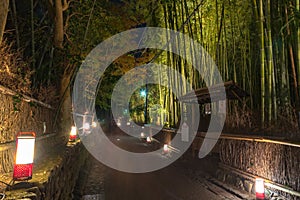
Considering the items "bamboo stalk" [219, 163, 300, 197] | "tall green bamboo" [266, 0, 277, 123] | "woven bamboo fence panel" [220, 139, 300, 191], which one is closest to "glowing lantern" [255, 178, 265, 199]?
"bamboo stalk" [219, 163, 300, 197]

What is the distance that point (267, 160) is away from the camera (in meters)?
5.19

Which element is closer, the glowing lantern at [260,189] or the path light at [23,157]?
the path light at [23,157]

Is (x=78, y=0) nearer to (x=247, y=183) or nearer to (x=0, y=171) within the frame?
(x=0, y=171)

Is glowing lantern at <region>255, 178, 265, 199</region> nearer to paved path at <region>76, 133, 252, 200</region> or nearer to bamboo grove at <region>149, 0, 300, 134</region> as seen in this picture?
paved path at <region>76, 133, 252, 200</region>

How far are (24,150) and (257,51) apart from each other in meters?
7.09

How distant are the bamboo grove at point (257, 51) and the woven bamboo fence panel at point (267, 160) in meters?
0.71

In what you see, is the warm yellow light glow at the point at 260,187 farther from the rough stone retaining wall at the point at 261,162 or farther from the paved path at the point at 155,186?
the paved path at the point at 155,186

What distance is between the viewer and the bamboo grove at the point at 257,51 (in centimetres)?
578

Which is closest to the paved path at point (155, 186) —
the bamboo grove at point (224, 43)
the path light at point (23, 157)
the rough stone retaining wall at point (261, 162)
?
the rough stone retaining wall at point (261, 162)

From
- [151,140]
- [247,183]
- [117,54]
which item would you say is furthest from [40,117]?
[151,140]

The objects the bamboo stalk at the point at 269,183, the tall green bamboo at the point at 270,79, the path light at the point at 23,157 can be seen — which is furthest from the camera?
the tall green bamboo at the point at 270,79

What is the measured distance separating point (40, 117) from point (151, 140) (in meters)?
11.4

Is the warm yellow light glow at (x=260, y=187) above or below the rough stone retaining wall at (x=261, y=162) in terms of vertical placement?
below

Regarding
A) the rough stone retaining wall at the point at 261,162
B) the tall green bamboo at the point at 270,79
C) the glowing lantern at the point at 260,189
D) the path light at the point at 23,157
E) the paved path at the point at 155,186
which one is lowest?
the paved path at the point at 155,186
